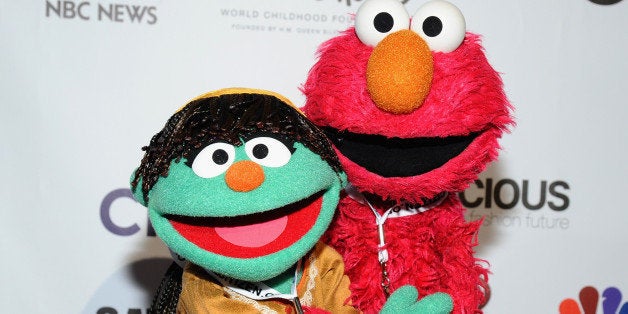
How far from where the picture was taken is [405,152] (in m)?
0.81

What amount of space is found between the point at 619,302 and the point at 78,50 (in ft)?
3.89

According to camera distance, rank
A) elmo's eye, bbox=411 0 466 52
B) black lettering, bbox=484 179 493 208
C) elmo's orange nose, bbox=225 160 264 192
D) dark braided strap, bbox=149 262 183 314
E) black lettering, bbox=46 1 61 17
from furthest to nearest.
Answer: black lettering, bbox=484 179 493 208 < black lettering, bbox=46 1 61 17 < dark braided strap, bbox=149 262 183 314 < elmo's eye, bbox=411 0 466 52 < elmo's orange nose, bbox=225 160 264 192

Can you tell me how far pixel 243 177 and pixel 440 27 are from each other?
30cm

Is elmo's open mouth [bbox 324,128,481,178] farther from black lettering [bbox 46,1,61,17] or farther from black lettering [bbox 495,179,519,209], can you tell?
black lettering [bbox 46,1,61,17]

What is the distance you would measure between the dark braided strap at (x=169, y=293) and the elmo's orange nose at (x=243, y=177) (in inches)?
11.1

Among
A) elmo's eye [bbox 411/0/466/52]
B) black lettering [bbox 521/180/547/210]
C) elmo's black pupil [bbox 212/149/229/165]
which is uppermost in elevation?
elmo's eye [bbox 411/0/466/52]

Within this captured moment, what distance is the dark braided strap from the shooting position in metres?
0.91

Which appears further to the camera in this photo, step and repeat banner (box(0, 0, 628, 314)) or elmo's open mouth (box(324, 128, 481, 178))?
step and repeat banner (box(0, 0, 628, 314))

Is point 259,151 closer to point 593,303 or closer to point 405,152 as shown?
point 405,152

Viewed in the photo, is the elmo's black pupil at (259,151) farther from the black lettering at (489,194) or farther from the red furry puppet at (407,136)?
the black lettering at (489,194)

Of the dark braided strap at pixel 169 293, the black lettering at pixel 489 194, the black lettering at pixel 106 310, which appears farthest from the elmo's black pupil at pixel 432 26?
the black lettering at pixel 106 310

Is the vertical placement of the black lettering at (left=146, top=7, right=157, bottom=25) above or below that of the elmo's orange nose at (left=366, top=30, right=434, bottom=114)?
above

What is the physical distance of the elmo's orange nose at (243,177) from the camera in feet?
2.28

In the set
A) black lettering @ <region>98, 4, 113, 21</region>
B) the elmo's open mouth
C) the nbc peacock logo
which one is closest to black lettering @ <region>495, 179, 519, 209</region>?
the nbc peacock logo
